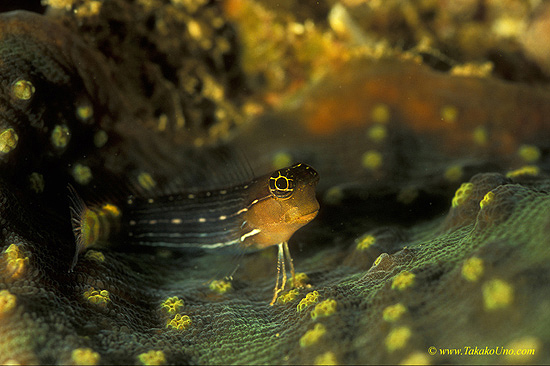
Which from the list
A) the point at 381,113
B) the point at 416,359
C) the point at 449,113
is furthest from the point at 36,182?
the point at 449,113

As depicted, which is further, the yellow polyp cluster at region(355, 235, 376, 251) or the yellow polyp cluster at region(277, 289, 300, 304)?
the yellow polyp cluster at region(355, 235, 376, 251)

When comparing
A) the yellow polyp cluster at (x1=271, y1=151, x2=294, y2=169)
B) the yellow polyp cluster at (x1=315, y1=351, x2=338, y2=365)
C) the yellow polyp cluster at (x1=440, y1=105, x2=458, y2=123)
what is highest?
the yellow polyp cluster at (x1=440, y1=105, x2=458, y2=123)

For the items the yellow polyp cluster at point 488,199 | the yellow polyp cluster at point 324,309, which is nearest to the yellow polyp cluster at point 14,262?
the yellow polyp cluster at point 324,309

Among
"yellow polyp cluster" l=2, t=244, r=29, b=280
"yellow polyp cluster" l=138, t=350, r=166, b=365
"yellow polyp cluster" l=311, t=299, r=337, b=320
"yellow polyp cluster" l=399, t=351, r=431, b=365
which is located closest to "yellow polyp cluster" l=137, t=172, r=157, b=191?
"yellow polyp cluster" l=2, t=244, r=29, b=280

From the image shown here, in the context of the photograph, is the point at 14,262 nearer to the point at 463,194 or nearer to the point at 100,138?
the point at 100,138

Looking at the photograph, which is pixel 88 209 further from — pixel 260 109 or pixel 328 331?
pixel 260 109

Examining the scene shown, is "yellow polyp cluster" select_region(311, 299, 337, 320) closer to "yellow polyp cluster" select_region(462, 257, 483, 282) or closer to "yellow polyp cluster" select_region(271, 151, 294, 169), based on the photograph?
"yellow polyp cluster" select_region(462, 257, 483, 282)
